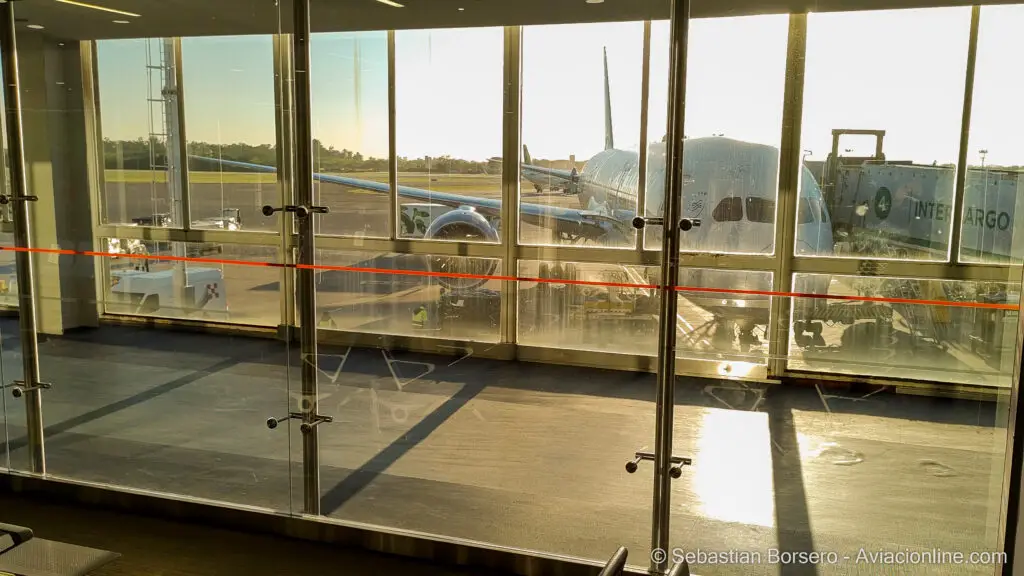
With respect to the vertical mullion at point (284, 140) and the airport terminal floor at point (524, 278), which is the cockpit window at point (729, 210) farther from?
the vertical mullion at point (284, 140)

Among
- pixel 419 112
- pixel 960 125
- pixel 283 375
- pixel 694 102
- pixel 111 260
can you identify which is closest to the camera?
pixel 960 125

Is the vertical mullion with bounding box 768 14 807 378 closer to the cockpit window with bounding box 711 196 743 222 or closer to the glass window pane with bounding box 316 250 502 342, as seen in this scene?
the cockpit window with bounding box 711 196 743 222

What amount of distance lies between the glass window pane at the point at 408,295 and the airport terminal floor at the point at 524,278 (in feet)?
0.04

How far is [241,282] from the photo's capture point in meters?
3.27

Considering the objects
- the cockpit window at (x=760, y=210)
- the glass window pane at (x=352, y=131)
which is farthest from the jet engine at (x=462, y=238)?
the cockpit window at (x=760, y=210)

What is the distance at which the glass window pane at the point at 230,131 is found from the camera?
3105mm

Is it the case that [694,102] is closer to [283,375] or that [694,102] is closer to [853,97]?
[853,97]

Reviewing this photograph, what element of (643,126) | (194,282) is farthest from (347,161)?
(643,126)

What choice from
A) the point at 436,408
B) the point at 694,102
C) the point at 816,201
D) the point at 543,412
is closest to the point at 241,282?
the point at 436,408

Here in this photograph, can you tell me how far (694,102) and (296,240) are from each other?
1.68 m

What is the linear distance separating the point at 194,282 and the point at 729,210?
2.37 m

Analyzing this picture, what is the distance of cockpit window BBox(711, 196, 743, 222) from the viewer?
2674 mm

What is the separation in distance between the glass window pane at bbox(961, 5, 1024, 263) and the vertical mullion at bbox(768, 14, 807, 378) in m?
0.53

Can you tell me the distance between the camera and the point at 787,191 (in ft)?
8.62
